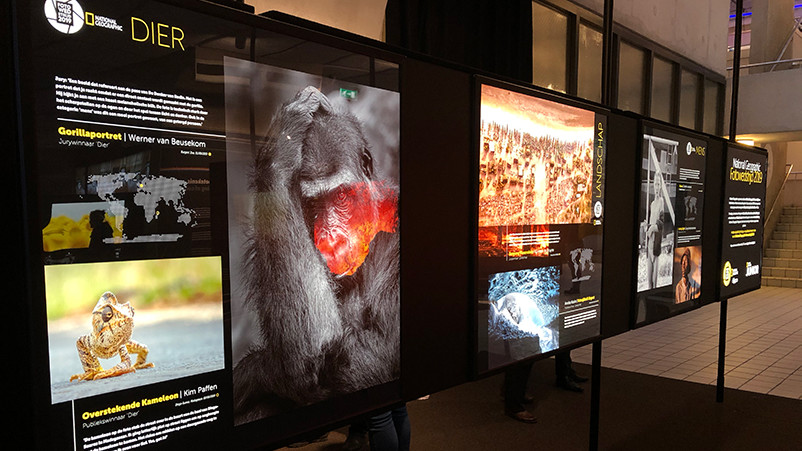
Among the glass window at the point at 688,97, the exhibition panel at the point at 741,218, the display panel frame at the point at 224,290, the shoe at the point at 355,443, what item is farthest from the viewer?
the glass window at the point at 688,97

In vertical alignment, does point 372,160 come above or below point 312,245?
above

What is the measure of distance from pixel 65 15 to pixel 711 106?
9.89m

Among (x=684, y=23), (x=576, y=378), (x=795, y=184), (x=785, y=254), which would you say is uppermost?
(x=684, y=23)

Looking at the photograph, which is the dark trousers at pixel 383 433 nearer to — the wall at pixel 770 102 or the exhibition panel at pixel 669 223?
the exhibition panel at pixel 669 223

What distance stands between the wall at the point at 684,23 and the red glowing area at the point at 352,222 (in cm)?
477

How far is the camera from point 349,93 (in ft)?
4.60

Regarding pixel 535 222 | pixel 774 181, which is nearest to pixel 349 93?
pixel 535 222

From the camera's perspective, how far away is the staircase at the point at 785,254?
11.1 m

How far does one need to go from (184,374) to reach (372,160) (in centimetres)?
70

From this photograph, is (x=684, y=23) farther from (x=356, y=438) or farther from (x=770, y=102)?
(x=356, y=438)

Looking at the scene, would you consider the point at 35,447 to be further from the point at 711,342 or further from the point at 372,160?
the point at 711,342

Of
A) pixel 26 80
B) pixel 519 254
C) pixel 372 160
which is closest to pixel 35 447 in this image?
pixel 26 80

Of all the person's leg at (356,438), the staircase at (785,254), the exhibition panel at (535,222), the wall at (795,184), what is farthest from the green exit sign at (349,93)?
the wall at (795,184)

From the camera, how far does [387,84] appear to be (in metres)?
1.51
